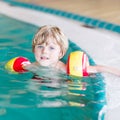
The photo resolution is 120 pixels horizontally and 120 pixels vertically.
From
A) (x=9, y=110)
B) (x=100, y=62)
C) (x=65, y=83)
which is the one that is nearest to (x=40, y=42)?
(x=65, y=83)

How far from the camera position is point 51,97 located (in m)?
2.75

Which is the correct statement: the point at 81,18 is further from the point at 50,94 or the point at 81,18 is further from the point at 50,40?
the point at 50,94

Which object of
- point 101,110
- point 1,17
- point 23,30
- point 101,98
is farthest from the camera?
point 1,17

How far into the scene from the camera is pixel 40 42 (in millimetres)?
2879

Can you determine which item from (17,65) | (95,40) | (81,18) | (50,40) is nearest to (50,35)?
(50,40)

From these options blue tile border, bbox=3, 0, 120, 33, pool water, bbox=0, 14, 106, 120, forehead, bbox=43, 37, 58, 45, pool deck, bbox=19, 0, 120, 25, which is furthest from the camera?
pool deck, bbox=19, 0, 120, 25

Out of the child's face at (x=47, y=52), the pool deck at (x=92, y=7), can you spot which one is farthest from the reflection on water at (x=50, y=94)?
the pool deck at (x=92, y=7)

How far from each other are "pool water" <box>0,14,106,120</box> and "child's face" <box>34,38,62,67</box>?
0.19 metres

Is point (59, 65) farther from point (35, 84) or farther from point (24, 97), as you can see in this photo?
point (24, 97)

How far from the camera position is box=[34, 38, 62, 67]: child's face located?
2881 mm

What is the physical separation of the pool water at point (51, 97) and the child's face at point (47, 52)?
0.61ft

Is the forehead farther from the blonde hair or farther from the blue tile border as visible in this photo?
the blue tile border

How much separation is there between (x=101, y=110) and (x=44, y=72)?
77 centimetres

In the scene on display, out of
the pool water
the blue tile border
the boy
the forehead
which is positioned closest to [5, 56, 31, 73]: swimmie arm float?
the pool water
